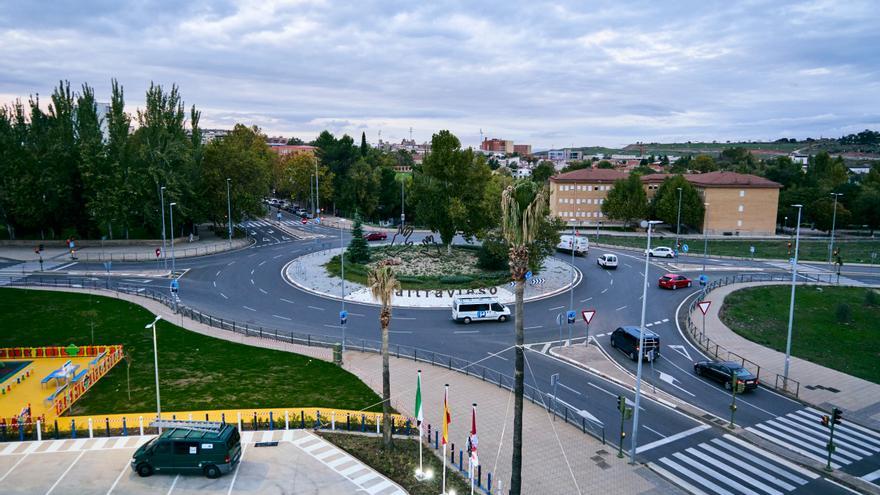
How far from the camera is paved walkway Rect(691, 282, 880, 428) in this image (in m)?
26.6

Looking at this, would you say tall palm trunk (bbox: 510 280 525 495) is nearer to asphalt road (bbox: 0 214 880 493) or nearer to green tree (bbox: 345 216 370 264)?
asphalt road (bbox: 0 214 880 493)

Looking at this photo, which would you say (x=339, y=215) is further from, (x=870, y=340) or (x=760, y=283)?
(x=870, y=340)

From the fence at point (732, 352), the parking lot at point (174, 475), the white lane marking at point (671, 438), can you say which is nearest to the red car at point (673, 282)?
the fence at point (732, 352)

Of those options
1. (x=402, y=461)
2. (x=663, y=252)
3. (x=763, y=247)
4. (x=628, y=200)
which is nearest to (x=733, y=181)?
(x=763, y=247)

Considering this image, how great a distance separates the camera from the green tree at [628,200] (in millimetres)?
88750

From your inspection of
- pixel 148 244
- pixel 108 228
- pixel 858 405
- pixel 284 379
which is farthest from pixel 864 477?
pixel 108 228

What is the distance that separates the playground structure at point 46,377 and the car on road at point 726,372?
103 ft

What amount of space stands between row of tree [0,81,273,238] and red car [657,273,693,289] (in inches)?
2007

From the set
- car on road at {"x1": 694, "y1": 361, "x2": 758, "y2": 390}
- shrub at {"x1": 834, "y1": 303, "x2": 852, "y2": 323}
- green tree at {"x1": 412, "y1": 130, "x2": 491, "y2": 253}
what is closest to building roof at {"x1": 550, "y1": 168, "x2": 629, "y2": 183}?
green tree at {"x1": 412, "y1": 130, "x2": 491, "y2": 253}

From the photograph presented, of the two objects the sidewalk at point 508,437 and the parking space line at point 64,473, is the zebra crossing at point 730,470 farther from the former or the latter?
the parking space line at point 64,473

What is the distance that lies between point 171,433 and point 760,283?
5119 centimetres

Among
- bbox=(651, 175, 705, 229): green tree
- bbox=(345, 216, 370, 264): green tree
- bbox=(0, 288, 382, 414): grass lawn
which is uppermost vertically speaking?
bbox=(651, 175, 705, 229): green tree

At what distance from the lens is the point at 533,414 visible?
25.1 m

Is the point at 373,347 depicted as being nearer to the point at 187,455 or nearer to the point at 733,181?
the point at 187,455
